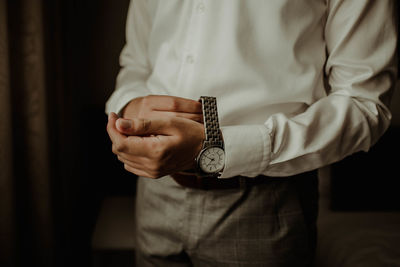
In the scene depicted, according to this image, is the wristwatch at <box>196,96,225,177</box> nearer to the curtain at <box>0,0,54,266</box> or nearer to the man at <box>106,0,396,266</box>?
the man at <box>106,0,396,266</box>

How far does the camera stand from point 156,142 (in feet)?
2.12

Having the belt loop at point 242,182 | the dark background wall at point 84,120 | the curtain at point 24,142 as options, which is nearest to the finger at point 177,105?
the belt loop at point 242,182

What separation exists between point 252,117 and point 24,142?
2.98 ft

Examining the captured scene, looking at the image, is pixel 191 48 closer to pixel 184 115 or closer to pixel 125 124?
pixel 184 115

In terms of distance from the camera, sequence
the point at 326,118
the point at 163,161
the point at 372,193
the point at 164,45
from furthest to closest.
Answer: the point at 372,193 → the point at 164,45 → the point at 326,118 → the point at 163,161

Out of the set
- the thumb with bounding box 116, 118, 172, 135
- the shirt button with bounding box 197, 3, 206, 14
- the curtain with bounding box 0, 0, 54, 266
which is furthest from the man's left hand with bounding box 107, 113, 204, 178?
the curtain with bounding box 0, 0, 54, 266

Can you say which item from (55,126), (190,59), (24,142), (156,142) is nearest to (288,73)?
(190,59)

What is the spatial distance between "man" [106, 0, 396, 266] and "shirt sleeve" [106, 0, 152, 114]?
0.32 ft

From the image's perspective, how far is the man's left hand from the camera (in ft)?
2.11

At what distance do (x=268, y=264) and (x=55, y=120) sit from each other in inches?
44.7

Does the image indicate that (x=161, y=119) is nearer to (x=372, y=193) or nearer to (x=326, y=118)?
(x=326, y=118)

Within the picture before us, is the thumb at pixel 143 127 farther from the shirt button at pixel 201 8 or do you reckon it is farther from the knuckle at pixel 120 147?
the shirt button at pixel 201 8

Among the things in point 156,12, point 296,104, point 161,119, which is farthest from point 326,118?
point 156,12

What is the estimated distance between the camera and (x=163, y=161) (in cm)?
65
